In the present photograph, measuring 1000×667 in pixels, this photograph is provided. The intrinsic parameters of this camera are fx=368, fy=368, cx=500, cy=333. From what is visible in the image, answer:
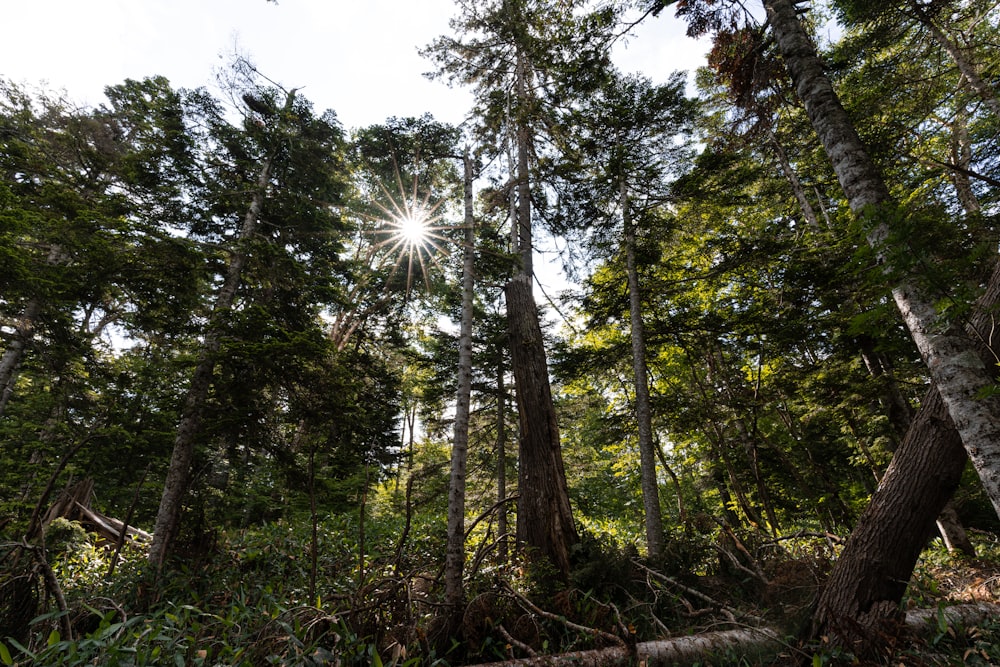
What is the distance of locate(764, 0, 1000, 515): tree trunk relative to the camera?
303 centimetres

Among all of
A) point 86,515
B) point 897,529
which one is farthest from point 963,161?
point 86,515

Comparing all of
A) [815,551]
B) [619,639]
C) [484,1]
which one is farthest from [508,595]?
[484,1]

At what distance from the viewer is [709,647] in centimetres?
373

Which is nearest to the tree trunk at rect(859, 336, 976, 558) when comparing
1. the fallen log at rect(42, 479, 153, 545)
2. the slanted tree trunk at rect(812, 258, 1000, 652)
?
the slanted tree trunk at rect(812, 258, 1000, 652)

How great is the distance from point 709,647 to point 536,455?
11.8ft

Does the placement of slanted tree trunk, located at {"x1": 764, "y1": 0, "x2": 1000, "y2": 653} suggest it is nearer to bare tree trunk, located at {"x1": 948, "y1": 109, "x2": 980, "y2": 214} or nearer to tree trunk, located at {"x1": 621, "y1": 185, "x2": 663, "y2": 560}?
tree trunk, located at {"x1": 621, "y1": 185, "x2": 663, "y2": 560}

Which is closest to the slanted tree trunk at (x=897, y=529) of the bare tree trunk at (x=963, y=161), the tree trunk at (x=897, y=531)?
the tree trunk at (x=897, y=531)

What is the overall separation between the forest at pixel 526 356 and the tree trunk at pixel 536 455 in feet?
0.18

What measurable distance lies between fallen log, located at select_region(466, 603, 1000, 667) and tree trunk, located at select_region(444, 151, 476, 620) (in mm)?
1047

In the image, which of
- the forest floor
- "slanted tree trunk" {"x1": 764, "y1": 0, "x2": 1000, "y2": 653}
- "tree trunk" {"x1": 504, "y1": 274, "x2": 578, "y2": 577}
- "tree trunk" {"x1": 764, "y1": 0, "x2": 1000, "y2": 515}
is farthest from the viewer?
"tree trunk" {"x1": 504, "y1": 274, "x2": 578, "y2": 577}

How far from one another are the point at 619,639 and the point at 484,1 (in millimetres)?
13912

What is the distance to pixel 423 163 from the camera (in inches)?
363

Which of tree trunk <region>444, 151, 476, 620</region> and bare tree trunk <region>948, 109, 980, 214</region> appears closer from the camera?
tree trunk <region>444, 151, 476, 620</region>

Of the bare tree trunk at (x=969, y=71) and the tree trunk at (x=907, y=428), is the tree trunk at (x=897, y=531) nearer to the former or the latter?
the tree trunk at (x=907, y=428)
